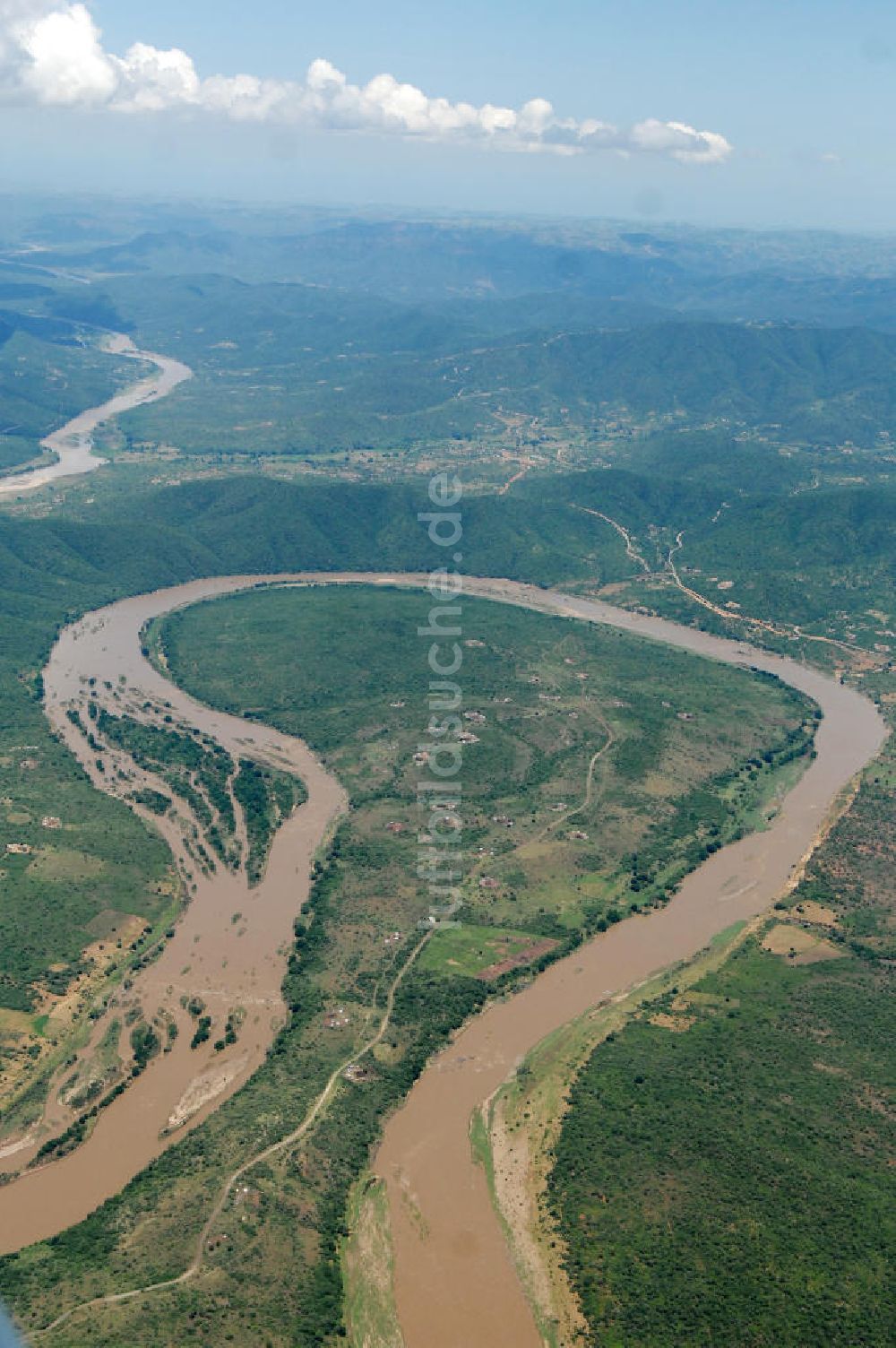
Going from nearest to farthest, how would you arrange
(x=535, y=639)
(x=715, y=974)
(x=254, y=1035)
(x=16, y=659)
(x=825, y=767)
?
(x=254, y=1035) → (x=715, y=974) → (x=825, y=767) → (x=16, y=659) → (x=535, y=639)

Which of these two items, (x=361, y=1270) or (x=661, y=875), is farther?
(x=661, y=875)

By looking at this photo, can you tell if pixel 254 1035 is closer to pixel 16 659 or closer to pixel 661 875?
pixel 661 875

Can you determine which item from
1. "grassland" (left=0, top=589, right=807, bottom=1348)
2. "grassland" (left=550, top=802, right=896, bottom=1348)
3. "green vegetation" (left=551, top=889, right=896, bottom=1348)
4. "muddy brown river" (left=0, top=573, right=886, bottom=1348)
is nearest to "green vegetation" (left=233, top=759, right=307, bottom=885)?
"muddy brown river" (left=0, top=573, right=886, bottom=1348)

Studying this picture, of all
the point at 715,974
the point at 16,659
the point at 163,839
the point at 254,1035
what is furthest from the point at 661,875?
the point at 16,659

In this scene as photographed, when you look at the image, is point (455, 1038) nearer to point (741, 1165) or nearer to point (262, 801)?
point (741, 1165)

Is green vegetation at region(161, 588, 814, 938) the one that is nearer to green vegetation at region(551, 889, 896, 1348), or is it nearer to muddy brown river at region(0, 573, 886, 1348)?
muddy brown river at region(0, 573, 886, 1348)

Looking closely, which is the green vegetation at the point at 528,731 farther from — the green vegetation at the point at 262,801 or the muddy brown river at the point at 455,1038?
the green vegetation at the point at 262,801

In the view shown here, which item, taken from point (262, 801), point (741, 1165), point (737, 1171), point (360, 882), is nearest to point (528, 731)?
point (262, 801)
